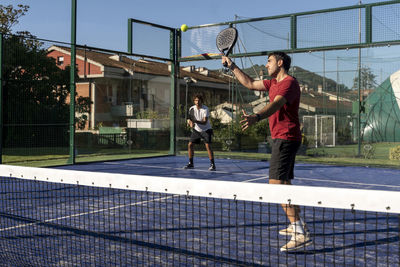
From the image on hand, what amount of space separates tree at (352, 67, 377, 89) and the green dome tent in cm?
18

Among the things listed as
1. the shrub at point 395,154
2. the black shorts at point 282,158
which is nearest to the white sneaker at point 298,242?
the black shorts at point 282,158

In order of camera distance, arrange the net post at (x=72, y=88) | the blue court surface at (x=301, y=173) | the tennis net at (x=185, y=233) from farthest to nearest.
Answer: the net post at (x=72, y=88), the blue court surface at (x=301, y=173), the tennis net at (x=185, y=233)

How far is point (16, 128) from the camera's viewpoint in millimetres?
10359

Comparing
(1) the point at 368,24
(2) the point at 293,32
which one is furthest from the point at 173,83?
(1) the point at 368,24

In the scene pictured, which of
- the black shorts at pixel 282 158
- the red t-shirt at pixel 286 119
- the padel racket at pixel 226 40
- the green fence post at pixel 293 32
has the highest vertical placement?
the green fence post at pixel 293 32

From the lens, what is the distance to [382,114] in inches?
467

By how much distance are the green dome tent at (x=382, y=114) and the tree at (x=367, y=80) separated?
18cm

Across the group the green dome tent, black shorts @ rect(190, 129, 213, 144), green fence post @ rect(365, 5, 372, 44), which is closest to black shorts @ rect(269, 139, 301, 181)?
black shorts @ rect(190, 129, 213, 144)

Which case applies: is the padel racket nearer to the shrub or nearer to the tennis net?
the tennis net

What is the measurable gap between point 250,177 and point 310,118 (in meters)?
6.00

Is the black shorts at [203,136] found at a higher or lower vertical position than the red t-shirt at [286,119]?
lower

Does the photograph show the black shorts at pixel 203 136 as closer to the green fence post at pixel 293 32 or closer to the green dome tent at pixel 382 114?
the green fence post at pixel 293 32

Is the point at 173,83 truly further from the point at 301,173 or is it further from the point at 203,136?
the point at 301,173

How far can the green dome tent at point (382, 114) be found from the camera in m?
11.7
